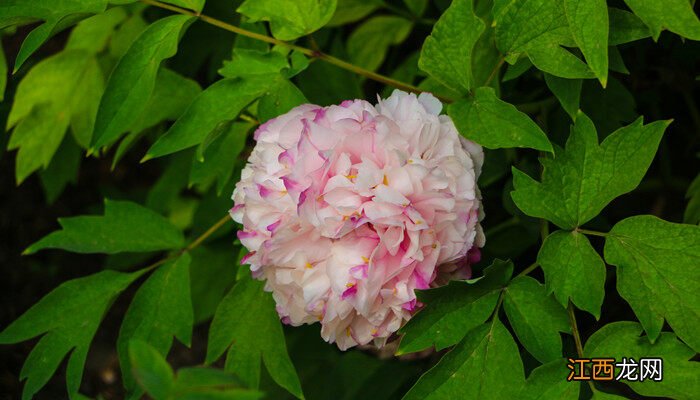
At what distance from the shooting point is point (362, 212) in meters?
1.11

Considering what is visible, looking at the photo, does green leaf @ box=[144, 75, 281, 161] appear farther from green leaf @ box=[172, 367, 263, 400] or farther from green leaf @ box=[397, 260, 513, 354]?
green leaf @ box=[172, 367, 263, 400]

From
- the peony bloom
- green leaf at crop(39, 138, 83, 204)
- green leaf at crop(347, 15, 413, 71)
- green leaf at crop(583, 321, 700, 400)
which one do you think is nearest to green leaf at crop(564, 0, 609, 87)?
the peony bloom

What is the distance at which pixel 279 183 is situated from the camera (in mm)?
1146

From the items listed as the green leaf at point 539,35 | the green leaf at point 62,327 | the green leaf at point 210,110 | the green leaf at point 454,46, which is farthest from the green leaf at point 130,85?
the green leaf at point 539,35

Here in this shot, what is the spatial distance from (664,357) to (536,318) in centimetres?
18

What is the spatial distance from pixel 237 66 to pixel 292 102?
11cm

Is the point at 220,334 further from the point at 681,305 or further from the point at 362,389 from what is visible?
the point at 681,305

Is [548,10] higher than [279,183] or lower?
higher

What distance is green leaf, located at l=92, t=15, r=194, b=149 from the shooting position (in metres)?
1.29

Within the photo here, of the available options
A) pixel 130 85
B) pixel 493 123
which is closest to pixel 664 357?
pixel 493 123

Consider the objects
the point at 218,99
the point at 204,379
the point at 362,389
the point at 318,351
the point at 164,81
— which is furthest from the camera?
the point at 318,351

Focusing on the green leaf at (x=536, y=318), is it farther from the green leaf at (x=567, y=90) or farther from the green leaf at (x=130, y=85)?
the green leaf at (x=130, y=85)

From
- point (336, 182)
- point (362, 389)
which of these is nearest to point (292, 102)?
point (336, 182)

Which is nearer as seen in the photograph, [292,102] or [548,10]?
[548,10]
